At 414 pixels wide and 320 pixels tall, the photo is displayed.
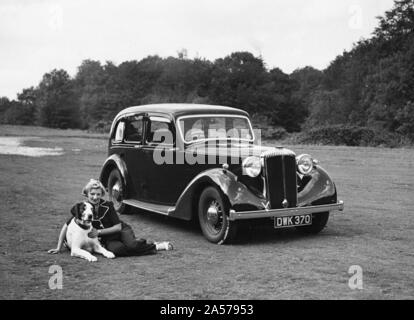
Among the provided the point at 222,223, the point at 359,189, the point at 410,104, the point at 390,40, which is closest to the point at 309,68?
the point at 390,40

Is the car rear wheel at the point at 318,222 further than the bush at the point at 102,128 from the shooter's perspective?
No

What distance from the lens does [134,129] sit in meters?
10.8

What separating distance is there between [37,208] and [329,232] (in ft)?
18.3

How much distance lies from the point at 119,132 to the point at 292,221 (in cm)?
457

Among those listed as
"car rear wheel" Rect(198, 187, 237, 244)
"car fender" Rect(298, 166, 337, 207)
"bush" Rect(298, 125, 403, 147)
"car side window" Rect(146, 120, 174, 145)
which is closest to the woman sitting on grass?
"car rear wheel" Rect(198, 187, 237, 244)

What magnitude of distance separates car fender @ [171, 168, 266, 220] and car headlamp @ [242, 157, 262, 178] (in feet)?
0.61

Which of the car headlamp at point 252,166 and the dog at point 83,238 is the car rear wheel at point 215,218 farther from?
the dog at point 83,238

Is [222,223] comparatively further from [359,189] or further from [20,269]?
[359,189]

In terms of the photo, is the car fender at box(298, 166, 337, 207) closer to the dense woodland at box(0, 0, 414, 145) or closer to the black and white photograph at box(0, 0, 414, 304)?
the black and white photograph at box(0, 0, 414, 304)

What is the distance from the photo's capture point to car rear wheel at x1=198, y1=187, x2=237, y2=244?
25.6 feet

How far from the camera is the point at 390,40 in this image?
4775 centimetres

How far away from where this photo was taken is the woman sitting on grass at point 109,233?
7.25 m

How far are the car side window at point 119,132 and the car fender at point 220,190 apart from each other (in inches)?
111

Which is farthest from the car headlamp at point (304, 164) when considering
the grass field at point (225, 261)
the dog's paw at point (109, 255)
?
the dog's paw at point (109, 255)
